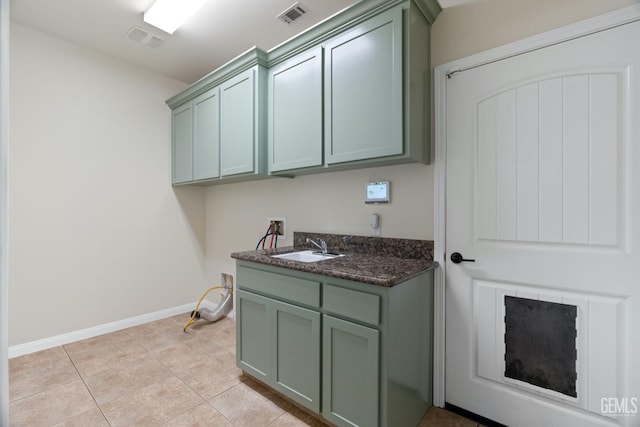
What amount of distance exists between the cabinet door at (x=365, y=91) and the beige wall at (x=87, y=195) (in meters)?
2.26

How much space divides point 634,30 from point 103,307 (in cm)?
420

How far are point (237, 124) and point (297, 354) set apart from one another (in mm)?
1832

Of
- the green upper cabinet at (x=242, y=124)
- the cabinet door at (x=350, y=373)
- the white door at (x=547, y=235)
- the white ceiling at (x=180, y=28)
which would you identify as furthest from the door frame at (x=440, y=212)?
the green upper cabinet at (x=242, y=124)

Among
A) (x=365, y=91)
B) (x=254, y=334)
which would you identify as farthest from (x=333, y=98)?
(x=254, y=334)

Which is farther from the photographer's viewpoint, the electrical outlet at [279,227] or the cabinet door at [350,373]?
the electrical outlet at [279,227]

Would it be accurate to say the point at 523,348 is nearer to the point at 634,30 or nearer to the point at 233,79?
the point at 634,30

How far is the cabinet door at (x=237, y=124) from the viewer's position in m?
2.31

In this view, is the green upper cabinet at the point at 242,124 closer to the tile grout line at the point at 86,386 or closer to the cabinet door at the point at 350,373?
the cabinet door at the point at 350,373

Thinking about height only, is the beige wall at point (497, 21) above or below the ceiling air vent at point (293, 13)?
below

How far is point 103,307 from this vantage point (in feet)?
9.32

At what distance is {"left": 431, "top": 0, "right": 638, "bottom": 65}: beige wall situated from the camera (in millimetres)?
1375

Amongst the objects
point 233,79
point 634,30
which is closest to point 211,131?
point 233,79

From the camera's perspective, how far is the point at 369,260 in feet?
5.87

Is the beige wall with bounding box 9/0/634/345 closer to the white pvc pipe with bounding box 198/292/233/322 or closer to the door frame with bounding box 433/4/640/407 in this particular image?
the door frame with bounding box 433/4/640/407
